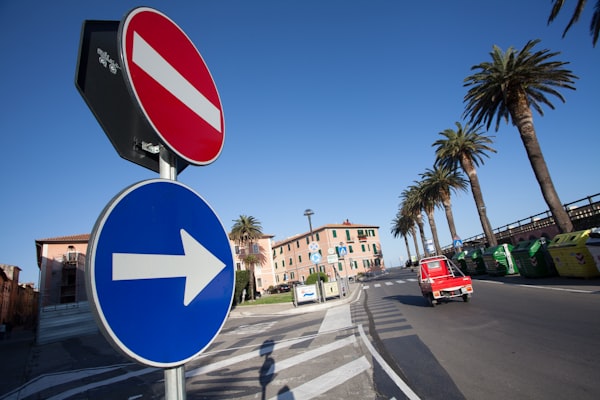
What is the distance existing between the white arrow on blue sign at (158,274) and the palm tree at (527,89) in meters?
23.4

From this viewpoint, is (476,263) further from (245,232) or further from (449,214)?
(245,232)

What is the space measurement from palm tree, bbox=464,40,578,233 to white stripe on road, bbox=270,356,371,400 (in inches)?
756

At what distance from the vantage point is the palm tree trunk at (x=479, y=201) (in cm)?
2602

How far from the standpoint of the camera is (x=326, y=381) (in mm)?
5277

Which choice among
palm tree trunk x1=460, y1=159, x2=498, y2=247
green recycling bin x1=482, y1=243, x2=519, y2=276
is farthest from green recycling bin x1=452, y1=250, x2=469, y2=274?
green recycling bin x1=482, y1=243, x2=519, y2=276

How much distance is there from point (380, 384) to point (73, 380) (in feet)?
27.5

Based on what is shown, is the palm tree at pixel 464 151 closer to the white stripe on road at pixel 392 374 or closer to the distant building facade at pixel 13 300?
the white stripe on road at pixel 392 374

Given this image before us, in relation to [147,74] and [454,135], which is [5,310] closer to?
[147,74]

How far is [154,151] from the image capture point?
5.43 ft

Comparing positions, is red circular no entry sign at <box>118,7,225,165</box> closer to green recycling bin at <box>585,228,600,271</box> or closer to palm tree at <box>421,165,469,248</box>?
green recycling bin at <box>585,228,600,271</box>

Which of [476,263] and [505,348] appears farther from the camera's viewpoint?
[476,263]

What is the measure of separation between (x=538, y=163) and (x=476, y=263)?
876 cm

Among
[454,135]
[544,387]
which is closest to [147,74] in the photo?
[544,387]

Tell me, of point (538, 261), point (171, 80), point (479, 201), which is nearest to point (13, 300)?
point (171, 80)
